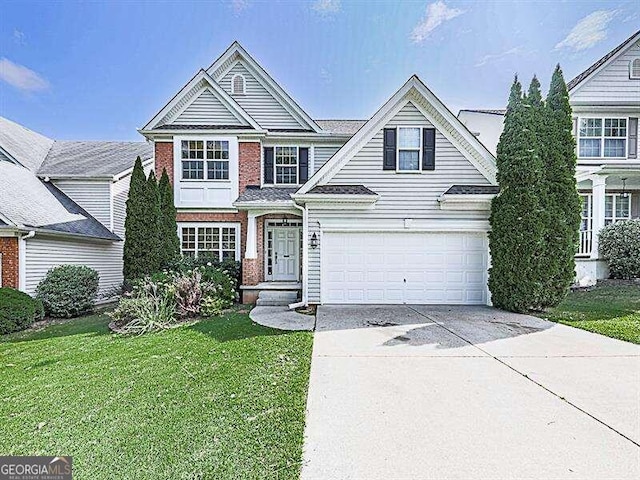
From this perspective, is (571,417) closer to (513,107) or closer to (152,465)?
(152,465)

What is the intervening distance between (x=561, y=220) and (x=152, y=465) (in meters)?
10.8

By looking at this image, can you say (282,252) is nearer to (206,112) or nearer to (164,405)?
(206,112)

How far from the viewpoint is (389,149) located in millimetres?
11617

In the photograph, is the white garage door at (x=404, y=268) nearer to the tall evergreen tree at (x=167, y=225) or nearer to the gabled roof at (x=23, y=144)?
the tall evergreen tree at (x=167, y=225)

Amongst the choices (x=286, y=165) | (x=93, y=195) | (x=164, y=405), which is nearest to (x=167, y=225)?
(x=286, y=165)

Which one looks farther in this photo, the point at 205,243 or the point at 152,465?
the point at 205,243

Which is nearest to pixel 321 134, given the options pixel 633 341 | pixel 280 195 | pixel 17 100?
pixel 280 195

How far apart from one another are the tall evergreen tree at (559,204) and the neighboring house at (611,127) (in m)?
6.06

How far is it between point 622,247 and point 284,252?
12919mm

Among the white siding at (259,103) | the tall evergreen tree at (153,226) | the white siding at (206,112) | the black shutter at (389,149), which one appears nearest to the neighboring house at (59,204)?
the tall evergreen tree at (153,226)

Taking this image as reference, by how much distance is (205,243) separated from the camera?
14.6 metres

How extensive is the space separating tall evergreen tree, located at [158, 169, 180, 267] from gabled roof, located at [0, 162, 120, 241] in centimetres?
323

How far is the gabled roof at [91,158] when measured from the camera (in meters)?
16.5

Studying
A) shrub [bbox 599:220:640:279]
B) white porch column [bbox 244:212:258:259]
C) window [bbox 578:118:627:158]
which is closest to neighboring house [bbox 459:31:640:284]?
window [bbox 578:118:627:158]
